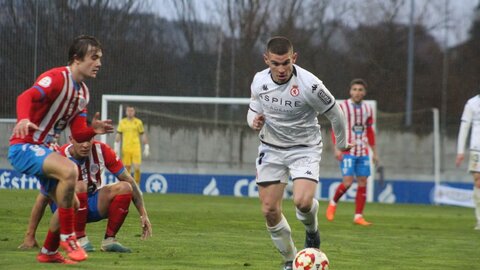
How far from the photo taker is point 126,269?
25.0 ft

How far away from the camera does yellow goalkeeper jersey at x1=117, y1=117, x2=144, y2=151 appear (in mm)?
23359

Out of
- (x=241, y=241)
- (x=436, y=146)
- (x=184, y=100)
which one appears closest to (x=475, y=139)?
(x=241, y=241)

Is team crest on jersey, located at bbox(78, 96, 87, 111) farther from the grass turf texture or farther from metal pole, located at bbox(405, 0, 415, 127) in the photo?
metal pole, located at bbox(405, 0, 415, 127)

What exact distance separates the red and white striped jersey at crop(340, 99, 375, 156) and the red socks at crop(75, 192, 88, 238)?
6769 millimetres

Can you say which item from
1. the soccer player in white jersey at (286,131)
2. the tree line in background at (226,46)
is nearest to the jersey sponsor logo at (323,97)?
the soccer player in white jersey at (286,131)

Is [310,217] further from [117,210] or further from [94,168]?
[94,168]

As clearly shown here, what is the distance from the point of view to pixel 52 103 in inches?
299

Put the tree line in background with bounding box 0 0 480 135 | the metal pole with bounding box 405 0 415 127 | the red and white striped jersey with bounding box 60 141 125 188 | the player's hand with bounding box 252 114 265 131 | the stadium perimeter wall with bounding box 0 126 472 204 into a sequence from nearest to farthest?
the player's hand with bounding box 252 114 265 131 → the red and white striped jersey with bounding box 60 141 125 188 → the stadium perimeter wall with bounding box 0 126 472 204 → the tree line in background with bounding box 0 0 480 135 → the metal pole with bounding box 405 0 415 127

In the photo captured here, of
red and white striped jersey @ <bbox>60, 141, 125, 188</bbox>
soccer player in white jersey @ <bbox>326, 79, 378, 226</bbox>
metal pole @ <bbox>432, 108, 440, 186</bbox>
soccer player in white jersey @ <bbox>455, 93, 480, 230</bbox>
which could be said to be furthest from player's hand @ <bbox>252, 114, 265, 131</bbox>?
metal pole @ <bbox>432, 108, 440, 186</bbox>

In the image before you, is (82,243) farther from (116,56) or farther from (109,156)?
(116,56)

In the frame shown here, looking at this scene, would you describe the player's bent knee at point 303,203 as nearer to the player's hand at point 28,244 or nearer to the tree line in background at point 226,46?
the player's hand at point 28,244

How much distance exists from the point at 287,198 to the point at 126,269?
17.5 meters

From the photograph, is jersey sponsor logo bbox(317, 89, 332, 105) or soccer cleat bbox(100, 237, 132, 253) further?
soccer cleat bbox(100, 237, 132, 253)

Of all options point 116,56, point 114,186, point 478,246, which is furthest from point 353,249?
point 116,56
